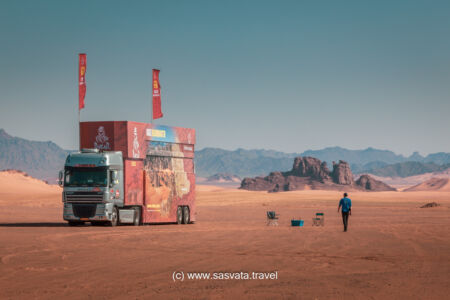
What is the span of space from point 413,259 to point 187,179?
71.3ft

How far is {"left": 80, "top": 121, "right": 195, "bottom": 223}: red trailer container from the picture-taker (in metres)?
34.1

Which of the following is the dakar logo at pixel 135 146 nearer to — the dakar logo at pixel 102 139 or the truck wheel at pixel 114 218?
the dakar logo at pixel 102 139

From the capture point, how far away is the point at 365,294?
12.1 meters

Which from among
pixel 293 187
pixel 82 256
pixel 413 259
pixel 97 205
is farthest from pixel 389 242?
pixel 293 187

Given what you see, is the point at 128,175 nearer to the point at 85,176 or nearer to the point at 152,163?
the point at 152,163

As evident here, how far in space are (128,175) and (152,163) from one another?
1.82m

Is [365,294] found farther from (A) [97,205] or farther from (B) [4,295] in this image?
(A) [97,205]

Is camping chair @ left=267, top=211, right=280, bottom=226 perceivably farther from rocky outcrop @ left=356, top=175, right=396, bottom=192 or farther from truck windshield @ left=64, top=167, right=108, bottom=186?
rocky outcrop @ left=356, top=175, right=396, bottom=192

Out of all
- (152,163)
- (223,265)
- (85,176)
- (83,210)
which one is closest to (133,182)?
(152,163)

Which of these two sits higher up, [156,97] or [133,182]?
[156,97]

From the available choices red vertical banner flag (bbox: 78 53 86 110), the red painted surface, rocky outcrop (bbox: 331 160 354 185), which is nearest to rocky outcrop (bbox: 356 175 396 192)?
rocky outcrop (bbox: 331 160 354 185)

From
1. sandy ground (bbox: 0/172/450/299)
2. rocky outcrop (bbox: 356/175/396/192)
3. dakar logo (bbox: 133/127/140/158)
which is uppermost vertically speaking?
rocky outcrop (bbox: 356/175/396/192)

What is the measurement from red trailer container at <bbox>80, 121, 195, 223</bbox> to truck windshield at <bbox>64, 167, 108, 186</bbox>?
1.22 metres

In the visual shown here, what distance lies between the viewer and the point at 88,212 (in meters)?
33.0
